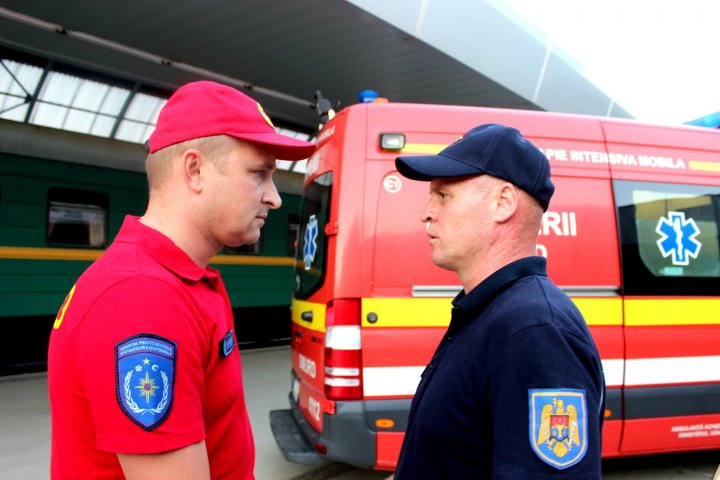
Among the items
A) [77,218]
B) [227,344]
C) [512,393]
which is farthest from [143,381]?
[77,218]

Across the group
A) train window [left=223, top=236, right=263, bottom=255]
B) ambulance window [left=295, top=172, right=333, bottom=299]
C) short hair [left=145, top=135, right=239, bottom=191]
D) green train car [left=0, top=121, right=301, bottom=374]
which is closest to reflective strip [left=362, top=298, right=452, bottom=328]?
ambulance window [left=295, top=172, right=333, bottom=299]

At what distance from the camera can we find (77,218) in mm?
7605

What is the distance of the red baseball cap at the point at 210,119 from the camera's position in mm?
1230

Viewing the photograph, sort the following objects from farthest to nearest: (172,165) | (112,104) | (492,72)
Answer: (112,104), (492,72), (172,165)

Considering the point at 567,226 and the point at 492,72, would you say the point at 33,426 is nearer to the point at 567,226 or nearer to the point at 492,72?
the point at 567,226

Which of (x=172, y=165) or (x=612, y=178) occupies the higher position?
(x=612, y=178)

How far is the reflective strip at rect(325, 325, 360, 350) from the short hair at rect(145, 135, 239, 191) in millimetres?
2335

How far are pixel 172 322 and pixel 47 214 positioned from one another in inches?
286

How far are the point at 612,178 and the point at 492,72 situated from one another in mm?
6625

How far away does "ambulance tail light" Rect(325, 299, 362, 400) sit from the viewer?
11.4ft

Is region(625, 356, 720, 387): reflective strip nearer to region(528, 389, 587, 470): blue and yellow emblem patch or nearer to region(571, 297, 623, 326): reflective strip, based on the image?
region(571, 297, 623, 326): reflective strip

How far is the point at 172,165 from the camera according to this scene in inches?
49.8

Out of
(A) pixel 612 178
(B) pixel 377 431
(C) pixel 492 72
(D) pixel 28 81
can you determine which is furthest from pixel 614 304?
(D) pixel 28 81

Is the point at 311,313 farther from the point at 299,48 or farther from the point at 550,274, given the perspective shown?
the point at 299,48
